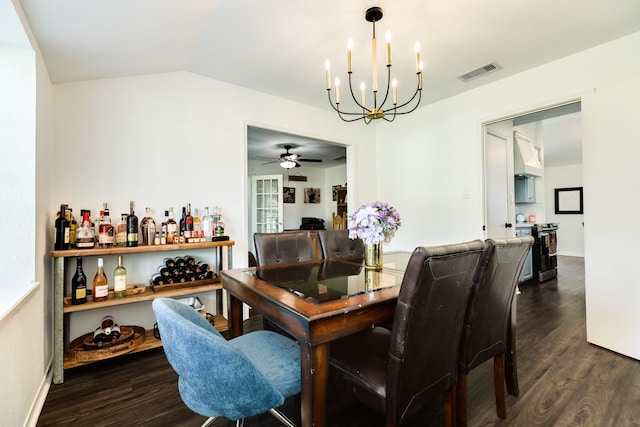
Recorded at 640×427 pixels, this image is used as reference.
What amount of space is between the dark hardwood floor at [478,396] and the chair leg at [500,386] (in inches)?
1.5

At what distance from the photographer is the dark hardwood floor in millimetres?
1523

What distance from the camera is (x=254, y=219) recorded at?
6129mm

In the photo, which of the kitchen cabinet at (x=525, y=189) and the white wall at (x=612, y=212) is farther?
the kitchen cabinet at (x=525, y=189)

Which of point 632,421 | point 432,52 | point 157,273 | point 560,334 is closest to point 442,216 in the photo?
point 560,334

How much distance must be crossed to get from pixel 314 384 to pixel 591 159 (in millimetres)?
2875

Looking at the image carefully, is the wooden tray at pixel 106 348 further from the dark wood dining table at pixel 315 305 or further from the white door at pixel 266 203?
the white door at pixel 266 203

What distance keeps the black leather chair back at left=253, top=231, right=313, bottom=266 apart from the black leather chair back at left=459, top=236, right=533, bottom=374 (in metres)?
1.33

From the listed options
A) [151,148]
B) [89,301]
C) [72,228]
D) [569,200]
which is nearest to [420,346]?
[89,301]

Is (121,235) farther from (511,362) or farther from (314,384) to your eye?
(511,362)

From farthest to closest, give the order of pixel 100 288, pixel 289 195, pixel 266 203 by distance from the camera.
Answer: pixel 289 195, pixel 266 203, pixel 100 288

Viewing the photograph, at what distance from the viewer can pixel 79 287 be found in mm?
2061

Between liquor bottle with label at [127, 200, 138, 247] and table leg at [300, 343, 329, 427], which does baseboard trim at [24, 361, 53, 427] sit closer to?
liquor bottle with label at [127, 200, 138, 247]

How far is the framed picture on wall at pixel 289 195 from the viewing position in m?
7.09

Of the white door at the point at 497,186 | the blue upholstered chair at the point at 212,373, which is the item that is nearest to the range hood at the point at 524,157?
the white door at the point at 497,186
